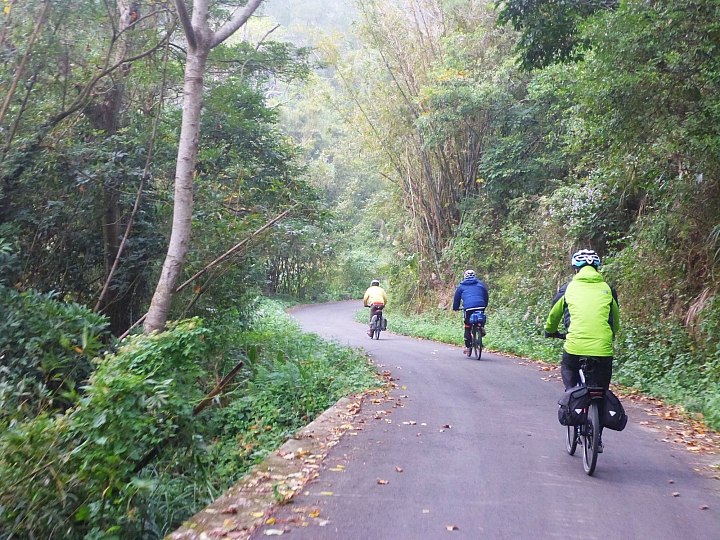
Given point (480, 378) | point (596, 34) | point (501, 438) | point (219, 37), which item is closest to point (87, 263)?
point (219, 37)

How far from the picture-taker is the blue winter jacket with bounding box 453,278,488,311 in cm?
1368

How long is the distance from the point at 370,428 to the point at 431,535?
3.07m

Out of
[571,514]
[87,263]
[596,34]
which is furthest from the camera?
[87,263]

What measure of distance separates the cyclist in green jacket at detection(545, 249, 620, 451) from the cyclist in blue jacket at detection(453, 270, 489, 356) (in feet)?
24.4

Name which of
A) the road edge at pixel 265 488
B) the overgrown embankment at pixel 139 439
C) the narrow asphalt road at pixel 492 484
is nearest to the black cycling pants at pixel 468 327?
the overgrown embankment at pixel 139 439

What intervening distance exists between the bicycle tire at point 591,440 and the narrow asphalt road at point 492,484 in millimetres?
106

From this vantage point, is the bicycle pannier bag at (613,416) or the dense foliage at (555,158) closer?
the bicycle pannier bag at (613,416)

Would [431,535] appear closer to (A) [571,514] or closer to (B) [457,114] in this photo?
(A) [571,514]

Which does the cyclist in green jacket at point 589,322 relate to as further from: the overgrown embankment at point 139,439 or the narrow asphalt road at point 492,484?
the overgrown embankment at point 139,439

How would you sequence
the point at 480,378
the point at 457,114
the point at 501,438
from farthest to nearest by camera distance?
the point at 457,114 → the point at 480,378 → the point at 501,438

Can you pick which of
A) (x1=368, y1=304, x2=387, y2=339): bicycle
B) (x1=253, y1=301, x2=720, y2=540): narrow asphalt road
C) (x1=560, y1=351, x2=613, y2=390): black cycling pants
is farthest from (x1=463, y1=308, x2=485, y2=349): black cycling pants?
(x1=560, y1=351, x2=613, y2=390): black cycling pants

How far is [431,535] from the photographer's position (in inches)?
167

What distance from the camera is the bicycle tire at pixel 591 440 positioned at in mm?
5531

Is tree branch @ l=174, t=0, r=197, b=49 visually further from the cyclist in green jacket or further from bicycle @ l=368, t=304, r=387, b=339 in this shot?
bicycle @ l=368, t=304, r=387, b=339
